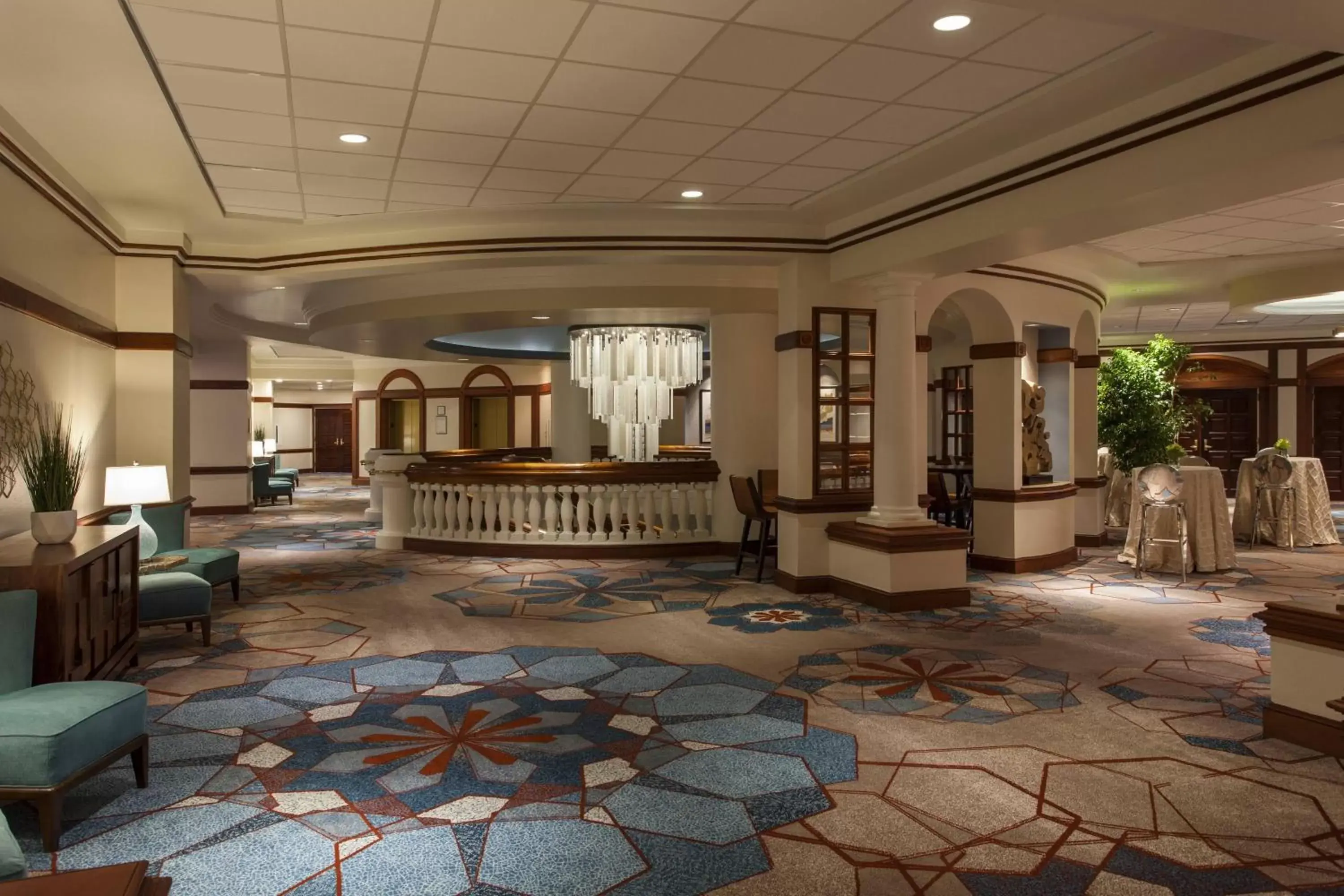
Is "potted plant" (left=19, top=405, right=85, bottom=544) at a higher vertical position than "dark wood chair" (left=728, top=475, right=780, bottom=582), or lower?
higher

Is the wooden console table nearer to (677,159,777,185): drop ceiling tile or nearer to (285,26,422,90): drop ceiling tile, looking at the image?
(285,26,422,90): drop ceiling tile

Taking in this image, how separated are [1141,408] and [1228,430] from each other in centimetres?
800

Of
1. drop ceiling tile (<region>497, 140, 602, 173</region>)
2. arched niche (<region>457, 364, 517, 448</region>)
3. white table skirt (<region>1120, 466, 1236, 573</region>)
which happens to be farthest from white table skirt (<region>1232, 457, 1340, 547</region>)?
arched niche (<region>457, 364, 517, 448</region>)

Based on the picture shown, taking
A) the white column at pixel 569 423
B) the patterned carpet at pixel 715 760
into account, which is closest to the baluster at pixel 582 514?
the patterned carpet at pixel 715 760

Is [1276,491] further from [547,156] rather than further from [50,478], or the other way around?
[50,478]

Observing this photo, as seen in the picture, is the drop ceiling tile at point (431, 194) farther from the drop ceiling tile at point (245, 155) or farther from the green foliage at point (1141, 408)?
the green foliage at point (1141, 408)

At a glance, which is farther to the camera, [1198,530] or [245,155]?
[1198,530]

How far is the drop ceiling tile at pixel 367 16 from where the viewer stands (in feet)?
11.0

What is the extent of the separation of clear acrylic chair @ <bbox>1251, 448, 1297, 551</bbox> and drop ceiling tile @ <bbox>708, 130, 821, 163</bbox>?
8009 millimetres

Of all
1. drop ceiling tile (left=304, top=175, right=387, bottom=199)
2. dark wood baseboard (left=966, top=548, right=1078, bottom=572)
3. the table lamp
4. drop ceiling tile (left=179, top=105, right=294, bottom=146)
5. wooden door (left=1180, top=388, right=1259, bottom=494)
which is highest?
drop ceiling tile (left=304, top=175, right=387, bottom=199)

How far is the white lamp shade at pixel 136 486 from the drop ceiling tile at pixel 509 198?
2623mm

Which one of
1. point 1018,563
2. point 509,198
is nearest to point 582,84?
point 509,198

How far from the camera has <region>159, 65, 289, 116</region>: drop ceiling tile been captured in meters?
4.00

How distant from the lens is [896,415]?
7023mm
